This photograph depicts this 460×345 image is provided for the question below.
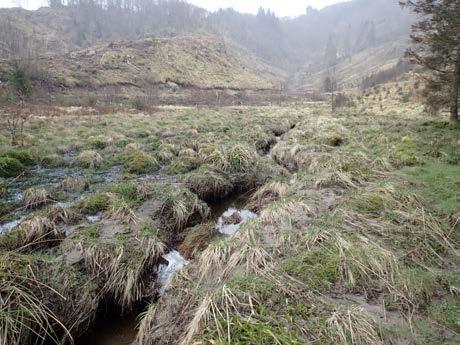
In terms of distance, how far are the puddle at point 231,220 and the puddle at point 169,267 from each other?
158 centimetres

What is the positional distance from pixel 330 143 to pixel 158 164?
28.4 feet

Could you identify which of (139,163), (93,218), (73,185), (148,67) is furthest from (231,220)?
(148,67)

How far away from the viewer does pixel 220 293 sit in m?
4.49

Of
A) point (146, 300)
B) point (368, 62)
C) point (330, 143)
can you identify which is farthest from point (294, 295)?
point (368, 62)

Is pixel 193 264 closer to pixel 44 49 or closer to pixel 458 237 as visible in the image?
pixel 458 237

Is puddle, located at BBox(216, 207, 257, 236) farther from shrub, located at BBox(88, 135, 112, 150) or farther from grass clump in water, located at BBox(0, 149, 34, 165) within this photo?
shrub, located at BBox(88, 135, 112, 150)

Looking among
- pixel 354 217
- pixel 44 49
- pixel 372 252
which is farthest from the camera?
pixel 44 49

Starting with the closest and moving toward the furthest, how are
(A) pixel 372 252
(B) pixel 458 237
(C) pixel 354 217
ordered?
(A) pixel 372 252 < (B) pixel 458 237 < (C) pixel 354 217

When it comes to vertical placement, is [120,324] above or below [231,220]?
above

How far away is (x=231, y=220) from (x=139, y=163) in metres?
5.61

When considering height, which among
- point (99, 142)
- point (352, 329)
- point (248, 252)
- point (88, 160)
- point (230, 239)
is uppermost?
point (352, 329)

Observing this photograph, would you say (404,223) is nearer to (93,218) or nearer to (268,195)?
(268,195)

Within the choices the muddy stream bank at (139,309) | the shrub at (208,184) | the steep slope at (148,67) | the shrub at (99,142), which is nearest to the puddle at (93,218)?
the muddy stream bank at (139,309)

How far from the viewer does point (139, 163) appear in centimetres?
1291
